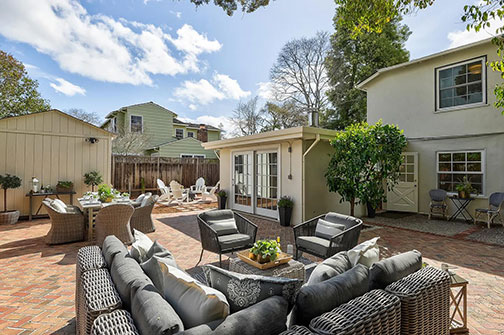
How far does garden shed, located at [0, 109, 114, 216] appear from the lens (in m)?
7.48

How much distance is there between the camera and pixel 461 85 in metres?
7.93

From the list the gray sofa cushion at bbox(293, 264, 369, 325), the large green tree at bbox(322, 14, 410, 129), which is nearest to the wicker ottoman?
the gray sofa cushion at bbox(293, 264, 369, 325)

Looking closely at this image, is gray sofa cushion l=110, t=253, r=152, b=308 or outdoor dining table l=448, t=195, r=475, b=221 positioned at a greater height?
gray sofa cushion l=110, t=253, r=152, b=308

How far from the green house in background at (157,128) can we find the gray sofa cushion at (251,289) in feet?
50.9

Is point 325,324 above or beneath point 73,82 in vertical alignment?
beneath

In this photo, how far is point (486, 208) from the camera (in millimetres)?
7379

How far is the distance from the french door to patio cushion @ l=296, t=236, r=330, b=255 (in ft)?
10.9

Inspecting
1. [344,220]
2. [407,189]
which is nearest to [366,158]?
[344,220]

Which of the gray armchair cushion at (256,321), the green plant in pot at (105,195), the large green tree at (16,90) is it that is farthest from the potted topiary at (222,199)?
the large green tree at (16,90)

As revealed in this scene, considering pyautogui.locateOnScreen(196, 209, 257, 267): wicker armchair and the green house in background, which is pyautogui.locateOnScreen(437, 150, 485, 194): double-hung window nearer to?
pyautogui.locateOnScreen(196, 209, 257, 267): wicker armchair

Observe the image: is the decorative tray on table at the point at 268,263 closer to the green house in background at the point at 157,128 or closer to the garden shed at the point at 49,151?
the garden shed at the point at 49,151

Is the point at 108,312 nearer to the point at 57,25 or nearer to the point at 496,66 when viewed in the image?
the point at 496,66

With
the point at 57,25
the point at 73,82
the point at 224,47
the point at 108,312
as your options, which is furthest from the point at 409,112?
the point at 73,82

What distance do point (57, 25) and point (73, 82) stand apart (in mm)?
8209
